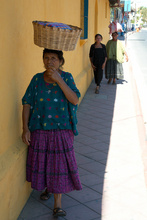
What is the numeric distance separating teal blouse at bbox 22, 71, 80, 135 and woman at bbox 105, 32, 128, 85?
7.75 meters

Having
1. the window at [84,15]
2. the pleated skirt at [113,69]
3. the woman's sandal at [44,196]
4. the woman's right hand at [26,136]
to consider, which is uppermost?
the window at [84,15]

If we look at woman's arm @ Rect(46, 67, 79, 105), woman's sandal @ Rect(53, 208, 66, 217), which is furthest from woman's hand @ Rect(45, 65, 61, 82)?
woman's sandal @ Rect(53, 208, 66, 217)

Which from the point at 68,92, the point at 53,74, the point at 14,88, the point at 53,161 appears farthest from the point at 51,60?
the point at 53,161

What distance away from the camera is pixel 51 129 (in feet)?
11.5

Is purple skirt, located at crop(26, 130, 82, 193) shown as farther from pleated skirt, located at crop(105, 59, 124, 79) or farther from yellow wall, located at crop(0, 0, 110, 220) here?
pleated skirt, located at crop(105, 59, 124, 79)

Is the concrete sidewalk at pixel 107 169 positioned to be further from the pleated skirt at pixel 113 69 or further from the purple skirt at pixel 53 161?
the pleated skirt at pixel 113 69

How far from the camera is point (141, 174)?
15.7 ft

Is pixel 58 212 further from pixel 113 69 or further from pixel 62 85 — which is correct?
pixel 113 69

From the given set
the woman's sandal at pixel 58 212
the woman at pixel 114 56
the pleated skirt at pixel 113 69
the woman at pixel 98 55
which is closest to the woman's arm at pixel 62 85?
the woman's sandal at pixel 58 212

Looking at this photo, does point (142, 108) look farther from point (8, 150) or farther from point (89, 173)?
point (8, 150)

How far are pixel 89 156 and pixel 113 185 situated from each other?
1007 millimetres

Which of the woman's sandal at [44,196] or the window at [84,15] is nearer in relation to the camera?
the woman's sandal at [44,196]

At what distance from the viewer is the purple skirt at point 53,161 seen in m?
3.52

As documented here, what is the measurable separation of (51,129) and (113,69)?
27.3 feet
